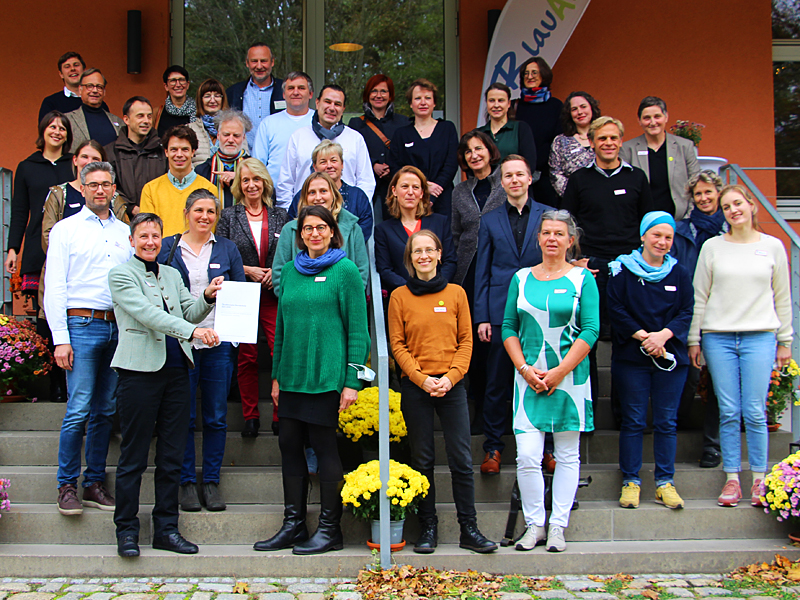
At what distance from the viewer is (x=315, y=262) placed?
13.5ft

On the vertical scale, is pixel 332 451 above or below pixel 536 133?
below

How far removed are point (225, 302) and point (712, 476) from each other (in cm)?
316

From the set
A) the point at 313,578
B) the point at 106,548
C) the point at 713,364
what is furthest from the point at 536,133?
the point at 106,548

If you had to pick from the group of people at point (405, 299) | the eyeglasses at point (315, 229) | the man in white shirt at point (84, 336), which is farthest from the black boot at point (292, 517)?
the eyeglasses at point (315, 229)

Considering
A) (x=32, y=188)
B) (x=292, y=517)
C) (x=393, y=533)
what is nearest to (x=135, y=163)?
(x=32, y=188)

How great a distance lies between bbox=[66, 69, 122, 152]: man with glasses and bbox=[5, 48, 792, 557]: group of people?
43 millimetres

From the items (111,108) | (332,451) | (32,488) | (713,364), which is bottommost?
(32,488)

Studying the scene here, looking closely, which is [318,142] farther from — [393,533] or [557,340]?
[393,533]

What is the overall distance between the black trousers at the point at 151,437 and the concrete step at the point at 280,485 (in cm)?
50

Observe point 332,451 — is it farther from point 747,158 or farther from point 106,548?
point 747,158

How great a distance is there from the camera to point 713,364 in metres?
4.70

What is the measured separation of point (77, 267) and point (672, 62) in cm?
642

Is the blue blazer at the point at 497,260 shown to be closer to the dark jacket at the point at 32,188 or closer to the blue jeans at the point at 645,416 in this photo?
the blue jeans at the point at 645,416

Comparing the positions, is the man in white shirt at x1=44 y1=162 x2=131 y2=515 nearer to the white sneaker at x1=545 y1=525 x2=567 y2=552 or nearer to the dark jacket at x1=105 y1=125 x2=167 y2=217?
the dark jacket at x1=105 y1=125 x2=167 y2=217
